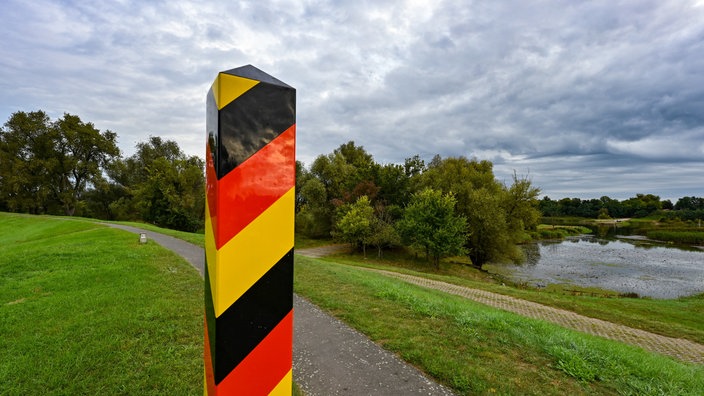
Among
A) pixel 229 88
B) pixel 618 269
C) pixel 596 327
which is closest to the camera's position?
pixel 229 88

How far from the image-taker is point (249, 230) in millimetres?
974

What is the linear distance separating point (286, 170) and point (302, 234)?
39266 mm

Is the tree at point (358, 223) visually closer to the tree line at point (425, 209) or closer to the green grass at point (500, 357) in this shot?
the tree line at point (425, 209)

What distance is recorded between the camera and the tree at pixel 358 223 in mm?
27469

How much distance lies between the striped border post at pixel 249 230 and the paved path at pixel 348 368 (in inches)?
108

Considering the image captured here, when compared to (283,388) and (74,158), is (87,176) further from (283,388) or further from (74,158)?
(283,388)

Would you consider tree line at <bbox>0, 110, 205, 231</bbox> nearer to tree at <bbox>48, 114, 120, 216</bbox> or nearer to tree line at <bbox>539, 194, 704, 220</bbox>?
tree at <bbox>48, 114, 120, 216</bbox>

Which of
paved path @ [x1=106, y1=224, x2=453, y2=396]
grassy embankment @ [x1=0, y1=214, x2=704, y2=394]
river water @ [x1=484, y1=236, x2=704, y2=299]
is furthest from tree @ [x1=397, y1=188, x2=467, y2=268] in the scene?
paved path @ [x1=106, y1=224, x2=453, y2=396]

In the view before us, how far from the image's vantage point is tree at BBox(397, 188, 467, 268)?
78.5 feet

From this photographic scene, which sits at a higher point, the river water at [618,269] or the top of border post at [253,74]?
the top of border post at [253,74]

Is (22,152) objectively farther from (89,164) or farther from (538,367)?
(538,367)

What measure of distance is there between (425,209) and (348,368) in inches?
887

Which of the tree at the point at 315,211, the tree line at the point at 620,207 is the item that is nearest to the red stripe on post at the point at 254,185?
the tree at the point at 315,211

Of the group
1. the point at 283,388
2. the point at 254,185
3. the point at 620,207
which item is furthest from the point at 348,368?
the point at 620,207
